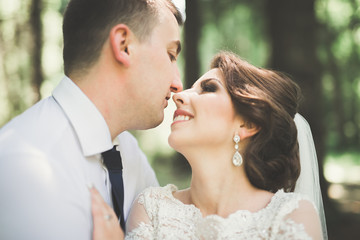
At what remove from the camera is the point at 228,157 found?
2523mm

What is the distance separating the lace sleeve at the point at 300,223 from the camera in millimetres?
2053

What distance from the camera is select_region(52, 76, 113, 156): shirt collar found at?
2.36 meters

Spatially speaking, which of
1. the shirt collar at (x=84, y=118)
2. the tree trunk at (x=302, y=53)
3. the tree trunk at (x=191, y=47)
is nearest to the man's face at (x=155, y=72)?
the shirt collar at (x=84, y=118)

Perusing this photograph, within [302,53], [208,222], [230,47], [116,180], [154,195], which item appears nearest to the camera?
[208,222]

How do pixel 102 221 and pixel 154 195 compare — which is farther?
pixel 154 195

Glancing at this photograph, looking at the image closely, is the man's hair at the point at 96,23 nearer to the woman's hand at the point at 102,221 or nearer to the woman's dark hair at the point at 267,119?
the woman's dark hair at the point at 267,119

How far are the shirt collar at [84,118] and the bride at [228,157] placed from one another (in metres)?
0.30

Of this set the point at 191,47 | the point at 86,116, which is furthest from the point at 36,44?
the point at 86,116

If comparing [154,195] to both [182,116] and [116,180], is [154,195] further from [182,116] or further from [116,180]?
[182,116]

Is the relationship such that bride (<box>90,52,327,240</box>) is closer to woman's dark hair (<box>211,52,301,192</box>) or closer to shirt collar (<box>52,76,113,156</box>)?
woman's dark hair (<box>211,52,301,192</box>)

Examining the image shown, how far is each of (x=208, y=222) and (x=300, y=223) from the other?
53cm

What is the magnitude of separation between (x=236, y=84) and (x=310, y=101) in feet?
9.59

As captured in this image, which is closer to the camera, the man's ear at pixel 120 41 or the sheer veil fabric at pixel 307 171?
the man's ear at pixel 120 41

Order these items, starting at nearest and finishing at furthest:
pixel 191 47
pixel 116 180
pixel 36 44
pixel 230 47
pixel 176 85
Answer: pixel 116 180, pixel 176 85, pixel 230 47, pixel 36 44, pixel 191 47
